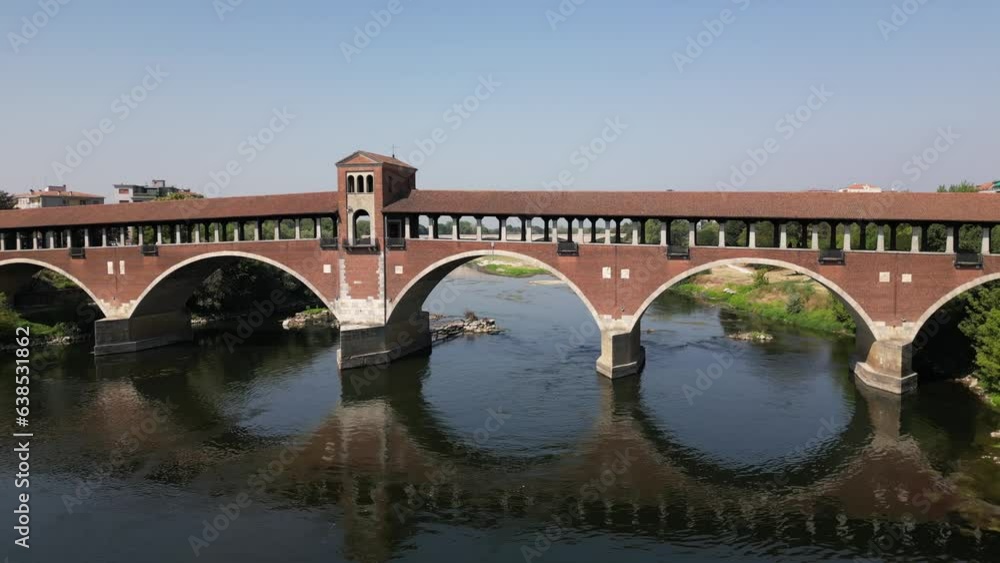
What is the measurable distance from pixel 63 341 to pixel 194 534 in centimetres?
3244

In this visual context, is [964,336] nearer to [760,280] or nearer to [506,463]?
[506,463]

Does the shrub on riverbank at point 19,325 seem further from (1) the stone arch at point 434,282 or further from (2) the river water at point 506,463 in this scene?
(1) the stone arch at point 434,282

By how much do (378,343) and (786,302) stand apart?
31.4 metres

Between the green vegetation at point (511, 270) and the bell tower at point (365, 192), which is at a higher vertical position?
the bell tower at point (365, 192)

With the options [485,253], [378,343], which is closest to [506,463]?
[485,253]

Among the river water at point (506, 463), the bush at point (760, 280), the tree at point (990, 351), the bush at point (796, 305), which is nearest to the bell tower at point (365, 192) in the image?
the river water at point (506, 463)

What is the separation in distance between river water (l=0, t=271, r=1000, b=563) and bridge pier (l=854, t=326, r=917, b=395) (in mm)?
730

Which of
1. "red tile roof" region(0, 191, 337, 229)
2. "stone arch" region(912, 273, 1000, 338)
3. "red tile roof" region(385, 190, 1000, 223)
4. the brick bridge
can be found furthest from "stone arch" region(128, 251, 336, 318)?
"stone arch" region(912, 273, 1000, 338)

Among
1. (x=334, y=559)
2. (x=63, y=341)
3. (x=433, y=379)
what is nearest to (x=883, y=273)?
(x=433, y=379)

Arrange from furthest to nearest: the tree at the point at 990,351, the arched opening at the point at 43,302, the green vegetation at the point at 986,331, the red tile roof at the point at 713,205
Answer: the arched opening at the point at 43,302, the red tile roof at the point at 713,205, the green vegetation at the point at 986,331, the tree at the point at 990,351

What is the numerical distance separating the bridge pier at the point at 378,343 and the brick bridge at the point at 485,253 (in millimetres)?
93

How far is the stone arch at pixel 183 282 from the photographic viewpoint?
119ft

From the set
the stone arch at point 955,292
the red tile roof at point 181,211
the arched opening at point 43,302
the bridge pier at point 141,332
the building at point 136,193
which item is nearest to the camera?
the stone arch at point 955,292

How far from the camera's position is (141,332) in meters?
40.2
